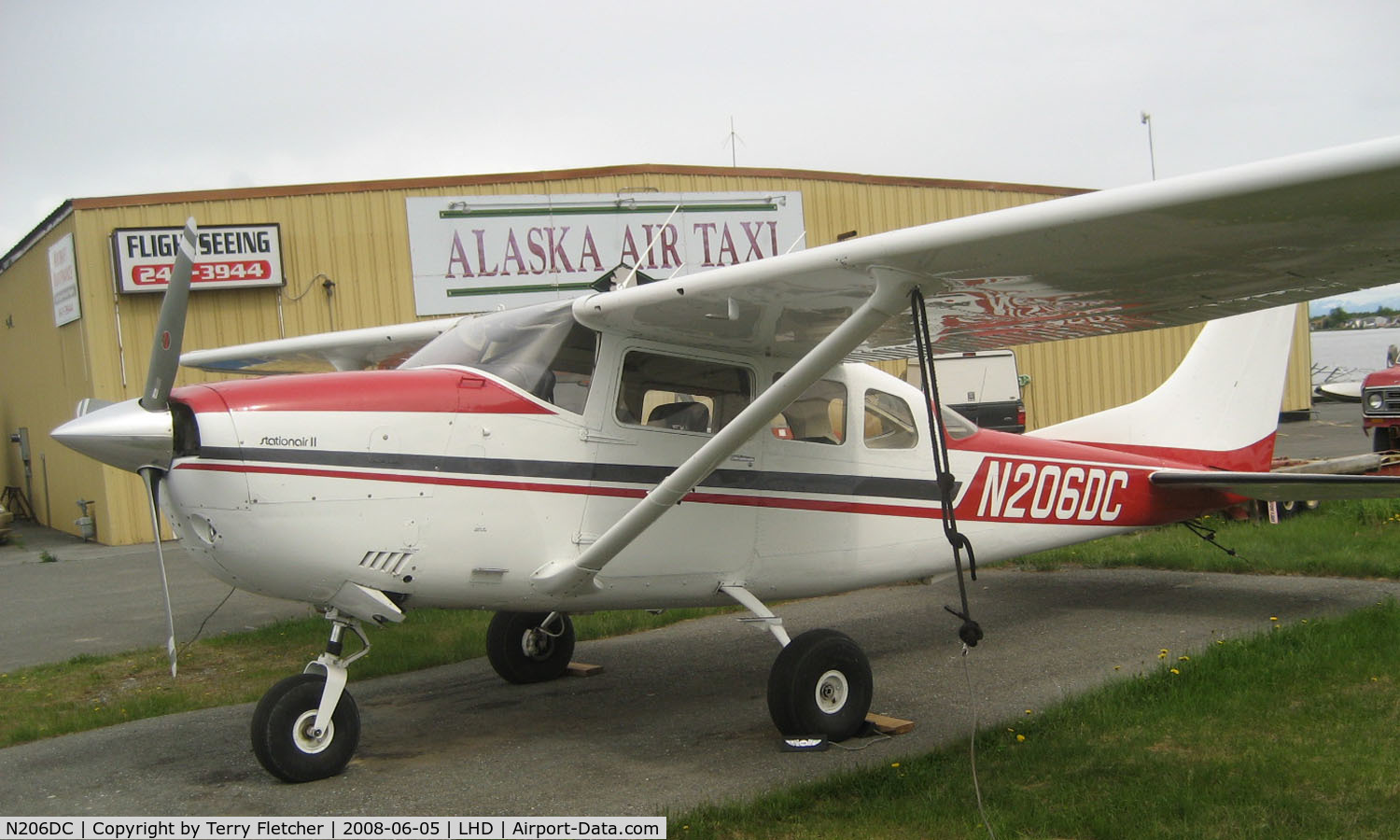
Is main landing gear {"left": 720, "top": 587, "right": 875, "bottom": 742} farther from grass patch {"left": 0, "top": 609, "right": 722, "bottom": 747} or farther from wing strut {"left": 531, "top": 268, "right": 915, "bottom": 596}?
grass patch {"left": 0, "top": 609, "right": 722, "bottom": 747}

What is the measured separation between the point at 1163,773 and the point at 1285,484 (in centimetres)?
385

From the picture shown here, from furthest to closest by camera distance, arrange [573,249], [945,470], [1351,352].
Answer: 1. [1351,352]
2. [573,249]
3. [945,470]

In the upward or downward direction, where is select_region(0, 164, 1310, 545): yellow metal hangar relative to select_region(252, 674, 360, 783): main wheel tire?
upward

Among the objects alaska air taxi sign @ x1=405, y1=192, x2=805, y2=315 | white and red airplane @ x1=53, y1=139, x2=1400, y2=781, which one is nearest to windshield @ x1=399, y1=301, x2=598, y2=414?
white and red airplane @ x1=53, y1=139, x2=1400, y2=781

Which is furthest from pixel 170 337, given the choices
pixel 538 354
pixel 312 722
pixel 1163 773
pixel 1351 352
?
pixel 1351 352

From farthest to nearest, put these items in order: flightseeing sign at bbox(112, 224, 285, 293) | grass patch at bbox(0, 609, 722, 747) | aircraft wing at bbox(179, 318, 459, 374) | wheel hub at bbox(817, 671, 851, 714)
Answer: flightseeing sign at bbox(112, 224, 285, 293) → aircraft wing at bbox(179, 318, 459, 374) → grass patch at bbox(0, 609, 722, 747) → wheel hub at bbox(817, 671, 851, 714)

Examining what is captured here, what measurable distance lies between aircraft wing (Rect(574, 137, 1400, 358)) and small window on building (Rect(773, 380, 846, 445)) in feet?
1.04

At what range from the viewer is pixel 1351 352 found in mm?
51688

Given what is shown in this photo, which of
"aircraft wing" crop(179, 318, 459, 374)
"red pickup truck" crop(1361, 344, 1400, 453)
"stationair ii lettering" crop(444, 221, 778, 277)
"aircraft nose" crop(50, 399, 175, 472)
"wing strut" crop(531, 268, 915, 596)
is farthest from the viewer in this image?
"stationair ii lettering" crop(444, 221, 778, 277)

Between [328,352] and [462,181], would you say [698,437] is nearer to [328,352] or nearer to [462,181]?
[328,352]

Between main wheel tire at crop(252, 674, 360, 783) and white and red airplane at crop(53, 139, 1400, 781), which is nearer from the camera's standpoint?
white and red airplane at crop(53, 139, 1400, 781)

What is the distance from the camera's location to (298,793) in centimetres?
514

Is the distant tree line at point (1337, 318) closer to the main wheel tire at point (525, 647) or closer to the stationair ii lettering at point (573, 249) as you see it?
the stationair ii lettering at point (573, 249)

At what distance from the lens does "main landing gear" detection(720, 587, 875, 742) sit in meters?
5.79
